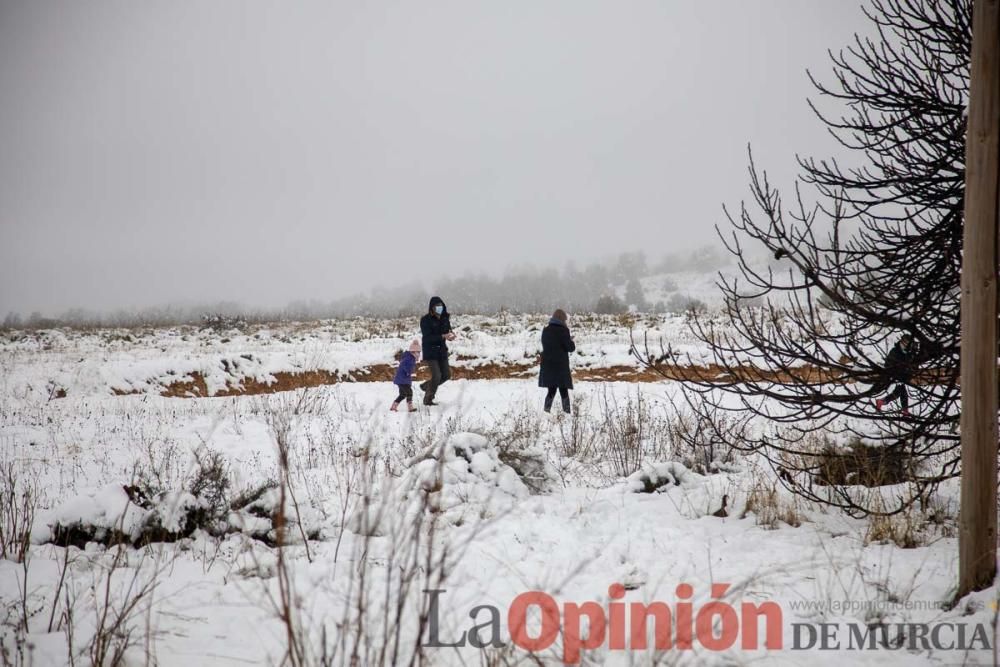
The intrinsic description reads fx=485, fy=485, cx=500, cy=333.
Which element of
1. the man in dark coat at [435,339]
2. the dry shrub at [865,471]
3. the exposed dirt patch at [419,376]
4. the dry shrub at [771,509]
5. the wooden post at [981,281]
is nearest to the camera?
the wooden post at [981,281]

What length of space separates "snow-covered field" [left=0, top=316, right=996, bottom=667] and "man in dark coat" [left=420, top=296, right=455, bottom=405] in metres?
2.69

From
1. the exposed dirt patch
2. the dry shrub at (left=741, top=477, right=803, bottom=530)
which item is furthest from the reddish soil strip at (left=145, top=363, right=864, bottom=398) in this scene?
the dry shrub at (left=741, top=477, right=803, bottom=530)

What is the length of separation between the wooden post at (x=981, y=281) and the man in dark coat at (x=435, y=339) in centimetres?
786

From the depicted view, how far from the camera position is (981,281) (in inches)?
92.0

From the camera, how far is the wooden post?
2.31 meters

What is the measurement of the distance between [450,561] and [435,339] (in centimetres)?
655

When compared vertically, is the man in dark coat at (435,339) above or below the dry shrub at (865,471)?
above

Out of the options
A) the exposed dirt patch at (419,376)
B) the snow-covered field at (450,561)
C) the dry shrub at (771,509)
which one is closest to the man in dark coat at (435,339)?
the snow-covered field at (450,561)

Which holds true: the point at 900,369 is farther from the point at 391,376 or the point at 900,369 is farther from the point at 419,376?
the point at 391,376

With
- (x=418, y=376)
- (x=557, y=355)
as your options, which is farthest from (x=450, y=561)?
(x=418, y=376)

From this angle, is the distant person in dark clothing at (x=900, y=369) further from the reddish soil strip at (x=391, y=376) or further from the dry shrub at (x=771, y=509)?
the reddish soil strip at (x=391, y=376)

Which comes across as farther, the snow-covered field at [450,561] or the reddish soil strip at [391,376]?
the reddish soil strip at [391,376]

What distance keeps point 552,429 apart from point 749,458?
297 cm

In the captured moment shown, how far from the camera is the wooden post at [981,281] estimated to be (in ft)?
7.57
